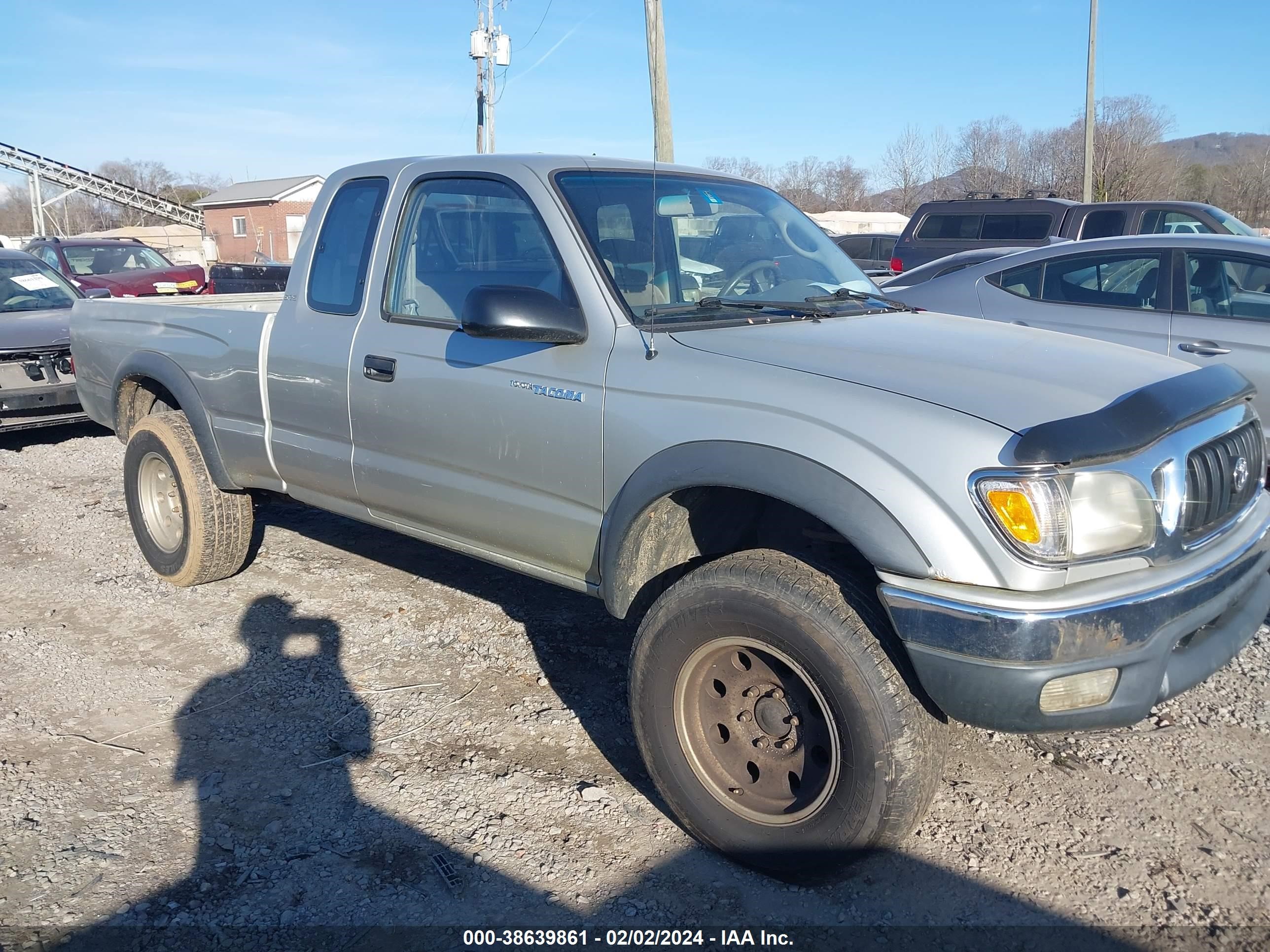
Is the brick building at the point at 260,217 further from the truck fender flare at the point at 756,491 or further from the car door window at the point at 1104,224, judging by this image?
the truck fender flare at the point at 756,491

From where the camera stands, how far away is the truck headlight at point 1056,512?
93.9 inches

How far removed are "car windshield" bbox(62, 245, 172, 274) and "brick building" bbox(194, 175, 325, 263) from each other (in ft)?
109

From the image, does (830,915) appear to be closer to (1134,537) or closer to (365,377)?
(1134,537)

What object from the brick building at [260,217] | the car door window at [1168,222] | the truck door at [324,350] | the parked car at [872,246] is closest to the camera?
the truck door at [324,350]

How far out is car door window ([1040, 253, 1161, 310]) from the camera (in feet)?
20.2

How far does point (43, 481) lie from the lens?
7.75 m

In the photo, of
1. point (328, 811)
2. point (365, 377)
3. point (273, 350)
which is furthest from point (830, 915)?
point (273, 350)

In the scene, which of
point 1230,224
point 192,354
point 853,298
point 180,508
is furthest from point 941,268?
point 180,508

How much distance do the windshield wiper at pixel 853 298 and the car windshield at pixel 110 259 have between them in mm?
14190

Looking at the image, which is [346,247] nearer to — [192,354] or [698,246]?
[192,354]

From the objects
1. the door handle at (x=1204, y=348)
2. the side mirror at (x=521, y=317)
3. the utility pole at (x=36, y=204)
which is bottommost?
the door handle at (x=1204, y=348)

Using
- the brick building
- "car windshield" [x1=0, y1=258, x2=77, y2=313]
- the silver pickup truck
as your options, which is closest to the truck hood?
the silver pickup truck

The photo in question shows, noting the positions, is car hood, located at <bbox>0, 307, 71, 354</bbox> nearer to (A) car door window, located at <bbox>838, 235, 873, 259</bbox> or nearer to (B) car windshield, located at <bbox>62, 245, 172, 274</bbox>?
(B) car windshield, located at <bbox>62, 245, 172, 274</bbox>

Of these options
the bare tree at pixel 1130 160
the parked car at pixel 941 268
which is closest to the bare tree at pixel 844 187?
the bare tree at pixel 1130 160
